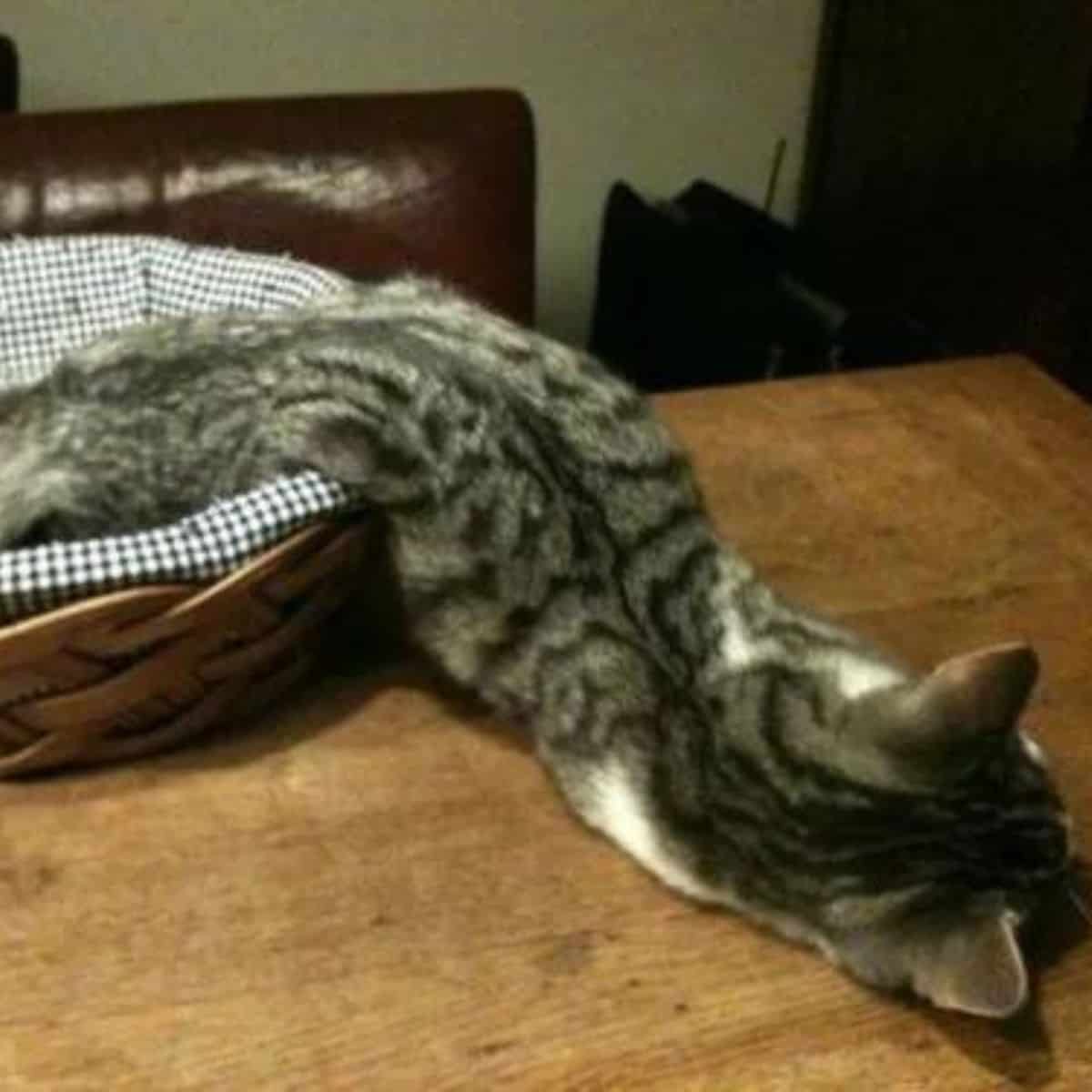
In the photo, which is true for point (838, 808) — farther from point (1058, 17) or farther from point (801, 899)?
point (1058, 17)

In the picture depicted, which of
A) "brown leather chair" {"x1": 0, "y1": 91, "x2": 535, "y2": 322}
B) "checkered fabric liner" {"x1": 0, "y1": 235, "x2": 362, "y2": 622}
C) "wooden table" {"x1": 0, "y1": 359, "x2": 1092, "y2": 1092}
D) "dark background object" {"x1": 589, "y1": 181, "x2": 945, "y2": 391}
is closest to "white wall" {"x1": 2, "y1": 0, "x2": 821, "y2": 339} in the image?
"dark background object" {"x1": 589, "y1": 181, "x2": 945, "y2": 391}

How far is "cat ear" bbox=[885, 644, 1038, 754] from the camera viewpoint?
0.78 meters

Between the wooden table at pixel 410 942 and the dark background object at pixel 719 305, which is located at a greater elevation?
the wooden table at pixel 410 942

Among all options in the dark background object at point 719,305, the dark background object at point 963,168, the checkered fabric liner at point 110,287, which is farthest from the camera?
the dark background object at point 719,305

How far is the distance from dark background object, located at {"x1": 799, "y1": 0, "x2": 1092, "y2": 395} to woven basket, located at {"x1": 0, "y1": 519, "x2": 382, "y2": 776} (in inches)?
46.9

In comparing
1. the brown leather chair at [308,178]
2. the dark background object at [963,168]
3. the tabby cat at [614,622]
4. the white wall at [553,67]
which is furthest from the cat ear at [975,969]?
the white wall at [553,67]

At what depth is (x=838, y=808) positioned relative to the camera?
82 centimetres

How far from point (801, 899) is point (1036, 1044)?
0.39 feet

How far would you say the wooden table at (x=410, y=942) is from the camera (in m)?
0.73

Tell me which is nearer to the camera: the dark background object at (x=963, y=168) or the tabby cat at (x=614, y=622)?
the tabby cat at (x=614, y=622)

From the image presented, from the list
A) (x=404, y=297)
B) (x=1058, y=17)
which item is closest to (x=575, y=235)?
(x=1058, y=17)

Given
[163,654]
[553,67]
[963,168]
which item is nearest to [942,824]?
[163,654]

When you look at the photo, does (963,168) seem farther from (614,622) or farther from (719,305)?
(614,622)

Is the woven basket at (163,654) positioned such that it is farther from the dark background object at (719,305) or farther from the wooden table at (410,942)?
the dark background object at (719,305)
